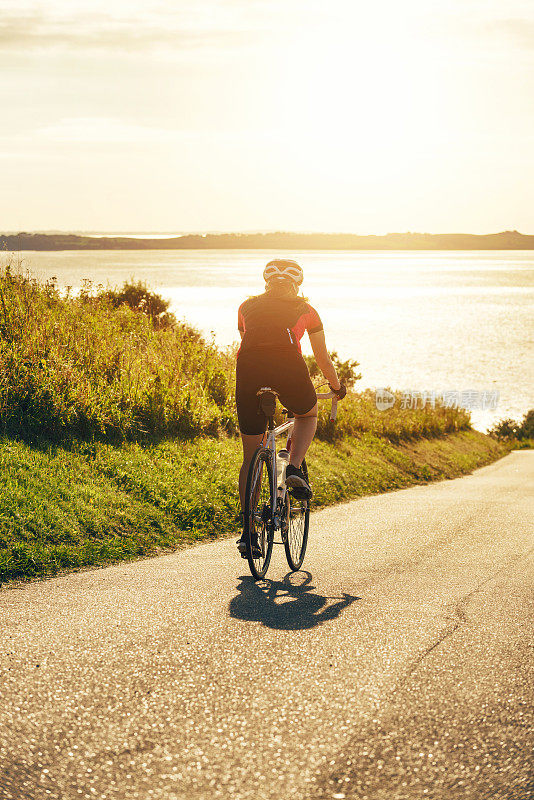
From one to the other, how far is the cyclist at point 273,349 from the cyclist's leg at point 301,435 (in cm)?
23

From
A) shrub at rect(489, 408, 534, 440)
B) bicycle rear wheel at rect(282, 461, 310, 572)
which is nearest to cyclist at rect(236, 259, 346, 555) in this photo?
bicycle rear wheel at rect(282, 461, 310, 572)

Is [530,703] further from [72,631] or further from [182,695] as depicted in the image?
[72,631]

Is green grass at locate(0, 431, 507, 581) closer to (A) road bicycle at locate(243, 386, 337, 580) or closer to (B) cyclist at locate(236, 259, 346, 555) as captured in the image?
(A) road bicycle at locate(243, 386, 337, 580)

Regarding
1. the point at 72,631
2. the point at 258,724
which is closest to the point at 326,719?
the point at 258,724

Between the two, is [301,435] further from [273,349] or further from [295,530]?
[273,349]

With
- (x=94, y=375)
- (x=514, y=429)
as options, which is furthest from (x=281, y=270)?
(x=514, y=429)

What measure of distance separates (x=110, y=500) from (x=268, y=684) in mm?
4431

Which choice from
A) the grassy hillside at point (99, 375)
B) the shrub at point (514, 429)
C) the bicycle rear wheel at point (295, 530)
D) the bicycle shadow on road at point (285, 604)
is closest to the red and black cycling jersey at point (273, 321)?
the bicycle rear wheel at point (295, 530)

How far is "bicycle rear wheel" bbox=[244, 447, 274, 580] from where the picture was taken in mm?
5707

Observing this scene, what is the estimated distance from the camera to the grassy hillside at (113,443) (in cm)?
727

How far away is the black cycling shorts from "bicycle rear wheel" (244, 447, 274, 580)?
25cm

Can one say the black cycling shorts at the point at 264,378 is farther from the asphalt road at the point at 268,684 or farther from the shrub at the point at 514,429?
the shrub at the point at 514,429

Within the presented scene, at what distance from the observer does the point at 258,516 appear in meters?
5.79

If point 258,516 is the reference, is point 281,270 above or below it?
above
